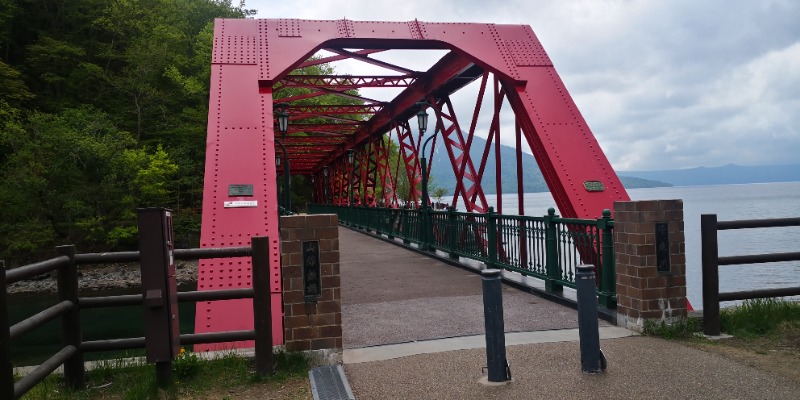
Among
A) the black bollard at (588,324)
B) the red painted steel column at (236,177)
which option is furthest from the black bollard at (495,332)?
the red painted steel column at (236,177)

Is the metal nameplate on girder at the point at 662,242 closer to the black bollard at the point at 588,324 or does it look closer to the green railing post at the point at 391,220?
the black bollard at the point at 588,324

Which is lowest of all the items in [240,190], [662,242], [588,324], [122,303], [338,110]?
[588,324]

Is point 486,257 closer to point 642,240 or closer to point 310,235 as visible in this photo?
point 642,240

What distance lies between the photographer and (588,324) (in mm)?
4719

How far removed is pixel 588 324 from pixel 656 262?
1.54 meters

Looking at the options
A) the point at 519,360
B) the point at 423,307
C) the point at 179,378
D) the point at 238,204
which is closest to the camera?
the point at 179,378

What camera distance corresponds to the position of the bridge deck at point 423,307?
6426 millimetres

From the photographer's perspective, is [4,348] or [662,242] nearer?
[4,348]

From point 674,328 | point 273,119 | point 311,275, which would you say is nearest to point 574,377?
point 674,328

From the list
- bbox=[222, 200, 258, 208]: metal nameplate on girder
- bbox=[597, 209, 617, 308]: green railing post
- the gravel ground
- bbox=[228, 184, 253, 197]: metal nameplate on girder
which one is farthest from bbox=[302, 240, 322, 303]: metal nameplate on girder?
bbox=[597, 209, 617, 308]: green railing post

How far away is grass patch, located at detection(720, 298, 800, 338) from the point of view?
5714 mm

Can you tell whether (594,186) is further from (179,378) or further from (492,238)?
(179,378)

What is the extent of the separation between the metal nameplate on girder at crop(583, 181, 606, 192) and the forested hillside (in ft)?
77.1

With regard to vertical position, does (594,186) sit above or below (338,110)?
below
